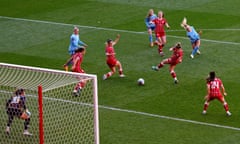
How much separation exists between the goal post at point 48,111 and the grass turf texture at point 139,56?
898 millimetres

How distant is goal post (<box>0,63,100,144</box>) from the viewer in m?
23.0

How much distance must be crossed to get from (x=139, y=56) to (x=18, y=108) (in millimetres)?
11970

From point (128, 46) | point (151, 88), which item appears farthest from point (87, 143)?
point (128, 46)

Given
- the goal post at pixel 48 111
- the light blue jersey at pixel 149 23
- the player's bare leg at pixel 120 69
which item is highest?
the light blue jersey at pixel 149 23

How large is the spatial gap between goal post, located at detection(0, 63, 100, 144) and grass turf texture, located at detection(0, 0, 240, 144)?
2.95 feet

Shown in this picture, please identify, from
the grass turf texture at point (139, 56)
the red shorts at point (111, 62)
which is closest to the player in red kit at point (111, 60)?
the red shorts at point (111, 62)

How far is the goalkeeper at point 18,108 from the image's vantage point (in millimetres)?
24266

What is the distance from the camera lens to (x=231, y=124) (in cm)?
2767

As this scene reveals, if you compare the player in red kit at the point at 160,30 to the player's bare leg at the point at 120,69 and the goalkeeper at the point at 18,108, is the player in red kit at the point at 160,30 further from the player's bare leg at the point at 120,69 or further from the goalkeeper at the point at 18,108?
the goalkeeper at the point at 18,108

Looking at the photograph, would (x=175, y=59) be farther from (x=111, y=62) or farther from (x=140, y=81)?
(x=111, y=62)

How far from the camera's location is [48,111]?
2512cm

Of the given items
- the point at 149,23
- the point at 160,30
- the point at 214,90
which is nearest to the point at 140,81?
the point at 214,90

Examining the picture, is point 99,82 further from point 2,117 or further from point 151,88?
point 2,117

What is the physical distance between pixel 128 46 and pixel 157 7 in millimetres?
6973
